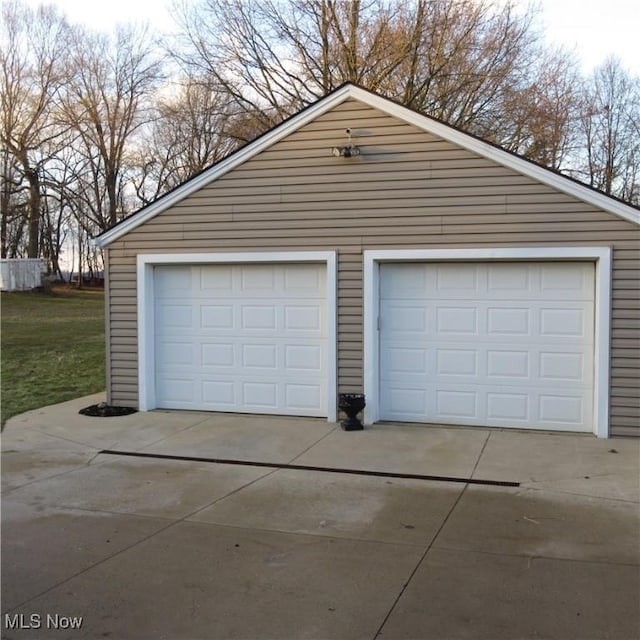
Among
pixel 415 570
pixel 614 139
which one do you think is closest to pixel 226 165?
pixel 415 570

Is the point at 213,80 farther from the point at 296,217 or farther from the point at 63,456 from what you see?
the point at 63,456

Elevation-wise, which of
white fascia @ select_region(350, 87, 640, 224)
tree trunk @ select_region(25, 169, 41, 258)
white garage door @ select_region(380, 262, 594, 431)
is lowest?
white garage door @ select_region(380, 262, 594, 431)

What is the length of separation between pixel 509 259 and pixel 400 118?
2180 mm

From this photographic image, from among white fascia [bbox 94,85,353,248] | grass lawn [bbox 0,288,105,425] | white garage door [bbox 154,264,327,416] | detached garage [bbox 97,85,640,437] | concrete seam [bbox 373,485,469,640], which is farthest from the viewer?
grass lawn [bbox 0,288,105,425]

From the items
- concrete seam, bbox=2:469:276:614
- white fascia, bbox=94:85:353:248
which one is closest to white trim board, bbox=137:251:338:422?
white fascia, bbox=94:85:353:248

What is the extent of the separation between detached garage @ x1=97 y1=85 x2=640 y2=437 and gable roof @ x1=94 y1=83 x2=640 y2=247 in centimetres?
2

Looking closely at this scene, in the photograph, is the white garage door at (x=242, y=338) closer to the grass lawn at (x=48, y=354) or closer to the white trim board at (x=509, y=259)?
the white trim board at (x=509, y=259)

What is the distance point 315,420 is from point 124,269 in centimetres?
342

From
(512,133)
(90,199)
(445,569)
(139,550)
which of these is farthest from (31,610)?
Answer: (90,199)

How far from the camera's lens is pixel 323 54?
20.1 meters

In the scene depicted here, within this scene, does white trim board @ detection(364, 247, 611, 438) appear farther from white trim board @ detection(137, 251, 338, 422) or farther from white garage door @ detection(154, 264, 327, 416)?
white garage door @ detection(154, 264, 327, 416)

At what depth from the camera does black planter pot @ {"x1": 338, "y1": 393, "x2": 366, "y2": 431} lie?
8102 millimetres

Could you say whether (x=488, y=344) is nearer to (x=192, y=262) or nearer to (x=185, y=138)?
(x=192, y=262)

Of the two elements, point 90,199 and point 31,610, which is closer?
point 31,610
